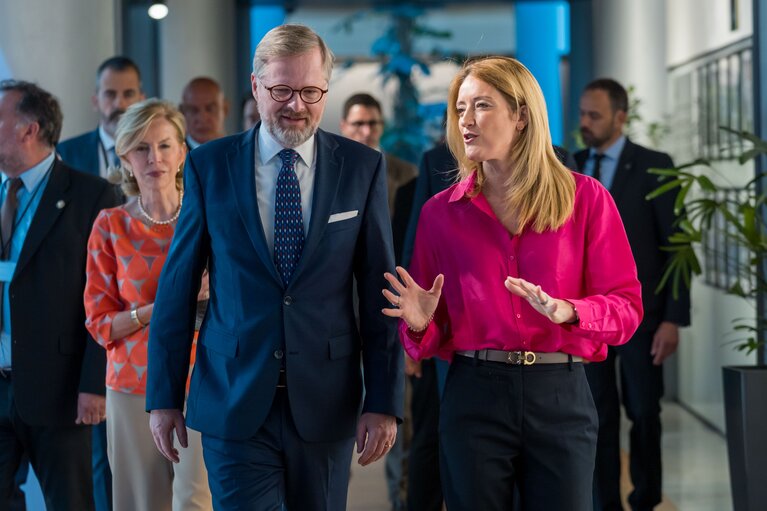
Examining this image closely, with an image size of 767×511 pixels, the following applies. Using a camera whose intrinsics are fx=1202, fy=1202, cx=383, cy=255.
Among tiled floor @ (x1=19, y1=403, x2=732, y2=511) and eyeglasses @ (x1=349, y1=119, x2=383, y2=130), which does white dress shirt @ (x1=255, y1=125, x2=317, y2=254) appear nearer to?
tiled floor @ (x1=19, y1=403, x2=732, y2=511)

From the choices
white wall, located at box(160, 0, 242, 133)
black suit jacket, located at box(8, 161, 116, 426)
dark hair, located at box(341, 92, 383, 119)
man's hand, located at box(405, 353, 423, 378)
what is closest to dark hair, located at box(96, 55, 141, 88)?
dark hair, located at box(341, 92, 383, 119)

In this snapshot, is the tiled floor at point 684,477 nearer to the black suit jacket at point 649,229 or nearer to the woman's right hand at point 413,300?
the black suit jacket at point 649,229

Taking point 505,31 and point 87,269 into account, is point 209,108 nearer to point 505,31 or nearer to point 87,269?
point 87,269

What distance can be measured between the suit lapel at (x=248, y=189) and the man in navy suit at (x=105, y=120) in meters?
2.54

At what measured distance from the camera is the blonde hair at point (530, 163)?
293 centimetres

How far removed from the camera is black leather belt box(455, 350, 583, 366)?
9.50ft

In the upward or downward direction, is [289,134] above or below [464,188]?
above

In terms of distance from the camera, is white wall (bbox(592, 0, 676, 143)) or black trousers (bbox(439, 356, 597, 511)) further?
white wall (bbox(592, 0, 676, 143))

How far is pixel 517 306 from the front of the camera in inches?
115

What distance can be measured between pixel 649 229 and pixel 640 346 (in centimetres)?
54

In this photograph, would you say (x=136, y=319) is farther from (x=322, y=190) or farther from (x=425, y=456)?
(x=425, y=456)

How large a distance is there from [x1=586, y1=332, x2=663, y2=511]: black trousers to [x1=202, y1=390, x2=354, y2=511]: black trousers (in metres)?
2.59

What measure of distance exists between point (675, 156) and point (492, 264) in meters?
6.88

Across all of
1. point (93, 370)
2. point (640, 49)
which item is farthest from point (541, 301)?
point (640, 49)
